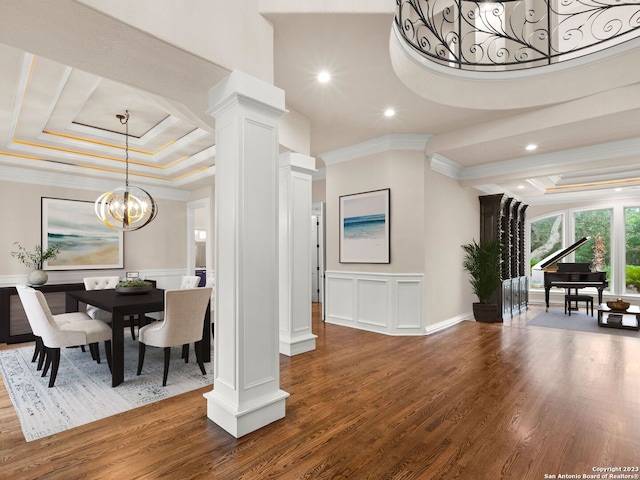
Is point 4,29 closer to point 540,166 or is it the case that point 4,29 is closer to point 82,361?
point 82,361

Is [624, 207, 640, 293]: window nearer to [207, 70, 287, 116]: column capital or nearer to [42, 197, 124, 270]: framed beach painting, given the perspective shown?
[207, 70, 287, 116]: column capital

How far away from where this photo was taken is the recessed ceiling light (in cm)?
331

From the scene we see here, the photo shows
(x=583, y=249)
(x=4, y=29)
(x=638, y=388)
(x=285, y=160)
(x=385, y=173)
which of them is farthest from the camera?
(x=583, y=249)

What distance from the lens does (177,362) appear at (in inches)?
152

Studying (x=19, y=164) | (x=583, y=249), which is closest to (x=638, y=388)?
(x=583, y=249)

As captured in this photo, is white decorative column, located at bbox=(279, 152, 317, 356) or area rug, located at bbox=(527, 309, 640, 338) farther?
area rug, located at bbox=(527, 309, 640, 338)

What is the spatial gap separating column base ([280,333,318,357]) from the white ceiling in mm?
2545

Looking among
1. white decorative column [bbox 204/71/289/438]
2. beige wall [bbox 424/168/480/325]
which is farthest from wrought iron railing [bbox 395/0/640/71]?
white decorative column [bbox 204/71/289/438]

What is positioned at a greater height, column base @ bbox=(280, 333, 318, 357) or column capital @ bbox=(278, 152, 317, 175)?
column capital @ bbox=(278, 152, 317, 175)

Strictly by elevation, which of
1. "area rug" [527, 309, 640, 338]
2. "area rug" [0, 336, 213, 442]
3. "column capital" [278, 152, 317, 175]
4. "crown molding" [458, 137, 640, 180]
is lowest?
"area rug" [527, 309, 640, 338]

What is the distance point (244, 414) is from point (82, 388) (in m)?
1.87

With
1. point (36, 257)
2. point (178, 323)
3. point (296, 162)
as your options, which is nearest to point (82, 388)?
point (178, 323)

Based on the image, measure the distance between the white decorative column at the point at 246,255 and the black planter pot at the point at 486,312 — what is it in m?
4.81

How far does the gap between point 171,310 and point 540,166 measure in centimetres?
539
